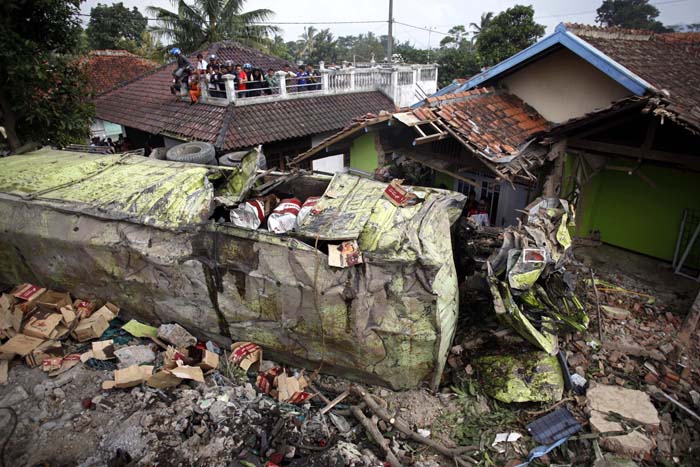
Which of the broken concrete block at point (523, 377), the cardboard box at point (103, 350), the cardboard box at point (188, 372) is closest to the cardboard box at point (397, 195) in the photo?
the broken concrete block at point (523, 377)

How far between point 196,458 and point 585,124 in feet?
22.5

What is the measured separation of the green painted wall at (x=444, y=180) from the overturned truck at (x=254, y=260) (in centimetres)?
324

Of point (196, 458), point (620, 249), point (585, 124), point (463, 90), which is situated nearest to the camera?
point (196, 458)

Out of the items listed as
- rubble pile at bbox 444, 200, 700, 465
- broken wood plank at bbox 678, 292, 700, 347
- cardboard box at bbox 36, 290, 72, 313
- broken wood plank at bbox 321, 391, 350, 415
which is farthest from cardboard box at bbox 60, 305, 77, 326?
broken wood plank at bbox 678, 292, 700, 347

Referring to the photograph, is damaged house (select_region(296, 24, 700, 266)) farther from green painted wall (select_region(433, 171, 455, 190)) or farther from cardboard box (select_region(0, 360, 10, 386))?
cardboard box (select_region(0, 360, 10, 386))

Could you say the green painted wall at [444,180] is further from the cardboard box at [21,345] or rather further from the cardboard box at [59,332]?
the cardboard box at [21,345]

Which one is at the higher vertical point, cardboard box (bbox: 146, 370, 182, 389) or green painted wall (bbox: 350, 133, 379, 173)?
green painted wall (bbox: 350, 133, 379, 173)

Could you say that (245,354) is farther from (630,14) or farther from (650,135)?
(630,14)

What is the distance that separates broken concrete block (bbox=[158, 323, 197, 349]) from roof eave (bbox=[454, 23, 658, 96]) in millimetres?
7036

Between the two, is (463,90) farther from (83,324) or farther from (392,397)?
(83,324)

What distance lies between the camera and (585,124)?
6312 mm

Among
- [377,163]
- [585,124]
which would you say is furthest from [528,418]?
[377,163]

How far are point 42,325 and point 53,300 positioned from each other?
2.16 ft

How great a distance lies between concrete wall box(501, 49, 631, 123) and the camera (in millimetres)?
6855
